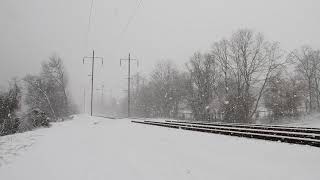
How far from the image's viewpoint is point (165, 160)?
10812mm

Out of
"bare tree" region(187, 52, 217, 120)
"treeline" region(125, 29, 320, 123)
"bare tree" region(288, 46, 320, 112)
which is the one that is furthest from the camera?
"bare tree" region(288, 46, 320, 112)

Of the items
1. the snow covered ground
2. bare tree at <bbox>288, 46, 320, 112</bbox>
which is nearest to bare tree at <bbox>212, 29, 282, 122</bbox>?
bare tree at <bbox>288, 46, 320, 112</bbox>

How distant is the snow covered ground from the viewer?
8.05m

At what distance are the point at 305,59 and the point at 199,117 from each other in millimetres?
31964

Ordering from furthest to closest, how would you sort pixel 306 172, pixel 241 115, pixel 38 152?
pixel 241 115
pixel 38 152
pixel 306 172

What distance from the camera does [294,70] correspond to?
66562 millimetres

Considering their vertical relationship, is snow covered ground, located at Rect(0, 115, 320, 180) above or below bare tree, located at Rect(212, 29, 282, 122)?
below

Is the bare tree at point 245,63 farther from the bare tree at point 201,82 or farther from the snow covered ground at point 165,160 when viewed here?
the snow covered ground at point 165,160

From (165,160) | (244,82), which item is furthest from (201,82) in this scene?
(165,160)

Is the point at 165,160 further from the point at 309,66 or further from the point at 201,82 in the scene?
the point at 309,66

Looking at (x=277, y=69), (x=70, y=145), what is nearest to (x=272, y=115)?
(x=277, y=69)

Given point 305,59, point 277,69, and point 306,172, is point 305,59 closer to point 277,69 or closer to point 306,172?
point 277,69

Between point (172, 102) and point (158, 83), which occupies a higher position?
point (158, 83)

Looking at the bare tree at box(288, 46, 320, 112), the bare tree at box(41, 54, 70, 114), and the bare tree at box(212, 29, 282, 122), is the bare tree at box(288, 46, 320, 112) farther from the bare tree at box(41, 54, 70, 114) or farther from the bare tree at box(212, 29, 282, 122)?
the bare tree at box(41, 54, 70, 114)
